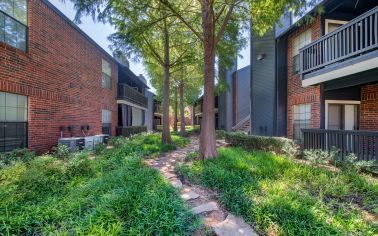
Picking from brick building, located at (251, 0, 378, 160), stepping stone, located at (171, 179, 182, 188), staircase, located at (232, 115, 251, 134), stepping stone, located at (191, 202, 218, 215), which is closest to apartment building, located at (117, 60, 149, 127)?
staircase, located at (232, 115, 251, 134)

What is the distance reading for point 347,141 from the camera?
Result: 20.8ft

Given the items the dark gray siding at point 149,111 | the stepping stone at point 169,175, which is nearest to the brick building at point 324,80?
the stepping stone at point 169,175

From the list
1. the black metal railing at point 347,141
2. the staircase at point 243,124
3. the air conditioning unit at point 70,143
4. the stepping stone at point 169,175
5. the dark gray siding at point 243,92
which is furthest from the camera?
the dark gray siding at point 243,92

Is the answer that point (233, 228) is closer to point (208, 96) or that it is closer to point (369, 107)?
point (208, 96)

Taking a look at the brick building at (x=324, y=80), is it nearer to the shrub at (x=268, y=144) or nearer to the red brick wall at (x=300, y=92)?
the red brick wall at (x=300, y=92)

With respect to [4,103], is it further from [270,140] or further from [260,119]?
[260,119]

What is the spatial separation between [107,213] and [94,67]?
36.0 ft

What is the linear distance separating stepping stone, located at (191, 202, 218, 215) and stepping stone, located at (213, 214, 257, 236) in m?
0.41

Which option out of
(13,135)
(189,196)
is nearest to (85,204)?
(189,196)

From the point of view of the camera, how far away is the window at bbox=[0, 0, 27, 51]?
617 centimetres

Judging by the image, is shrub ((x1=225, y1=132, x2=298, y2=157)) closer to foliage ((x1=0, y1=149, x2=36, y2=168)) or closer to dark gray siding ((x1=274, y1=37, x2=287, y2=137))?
dark gray siding ((x1=274, y1=37, x2=287, y2=137))

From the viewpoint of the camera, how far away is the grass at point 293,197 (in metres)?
2.93

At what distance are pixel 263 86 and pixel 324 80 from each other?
4635mm

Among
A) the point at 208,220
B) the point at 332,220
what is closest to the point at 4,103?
the point at 208,220
